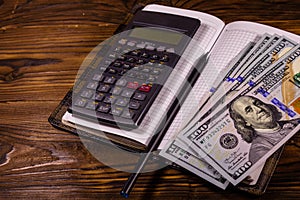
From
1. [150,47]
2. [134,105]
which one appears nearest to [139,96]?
[134,105]

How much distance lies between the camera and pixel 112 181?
0.80 m

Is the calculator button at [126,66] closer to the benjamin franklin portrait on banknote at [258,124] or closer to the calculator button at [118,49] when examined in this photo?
the calculator button at [118,49]

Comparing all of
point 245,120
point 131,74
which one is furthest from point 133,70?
point 245,120

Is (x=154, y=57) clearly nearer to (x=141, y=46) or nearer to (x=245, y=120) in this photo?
(x=141, y=46)

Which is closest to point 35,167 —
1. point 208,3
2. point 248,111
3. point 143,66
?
Answer: point 143,66

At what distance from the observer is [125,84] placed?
851 mm

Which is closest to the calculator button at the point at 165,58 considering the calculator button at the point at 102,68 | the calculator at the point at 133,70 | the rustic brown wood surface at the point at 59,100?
the calculator at the point at 133,70

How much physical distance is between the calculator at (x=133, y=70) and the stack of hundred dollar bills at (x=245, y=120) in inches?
3.5

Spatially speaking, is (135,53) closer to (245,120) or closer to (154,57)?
(154,57)

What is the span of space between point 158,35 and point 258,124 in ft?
0.89

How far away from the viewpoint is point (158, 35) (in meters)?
0.93

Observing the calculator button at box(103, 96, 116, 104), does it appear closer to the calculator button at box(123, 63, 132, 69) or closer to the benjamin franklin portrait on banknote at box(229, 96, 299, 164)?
the calculator button at box(123, 63, 132, 69)

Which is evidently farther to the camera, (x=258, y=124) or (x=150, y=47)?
(x=150, y=47)

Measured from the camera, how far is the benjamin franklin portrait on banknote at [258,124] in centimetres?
77
